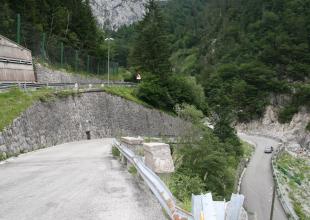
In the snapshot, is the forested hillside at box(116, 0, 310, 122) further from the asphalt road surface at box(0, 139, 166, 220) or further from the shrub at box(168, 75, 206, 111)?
the asphalt road surface at box(0, 139, 166, 220)

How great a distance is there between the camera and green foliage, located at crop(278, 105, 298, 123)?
12850 centimetres

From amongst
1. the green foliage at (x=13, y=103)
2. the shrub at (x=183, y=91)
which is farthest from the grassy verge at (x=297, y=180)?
the green foliage at (x=13, y=103)

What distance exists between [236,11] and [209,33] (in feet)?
48.7

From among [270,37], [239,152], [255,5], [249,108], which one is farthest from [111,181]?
[255,5]

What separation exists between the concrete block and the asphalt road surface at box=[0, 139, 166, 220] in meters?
0.65

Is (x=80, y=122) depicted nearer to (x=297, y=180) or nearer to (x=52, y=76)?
(x=52, y=76)

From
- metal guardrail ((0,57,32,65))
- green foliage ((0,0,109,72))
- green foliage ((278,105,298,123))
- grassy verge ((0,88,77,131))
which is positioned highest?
green foliage ((0,0,109,72))

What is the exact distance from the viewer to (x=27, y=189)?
38.3ft

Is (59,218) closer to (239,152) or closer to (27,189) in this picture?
(27,189)

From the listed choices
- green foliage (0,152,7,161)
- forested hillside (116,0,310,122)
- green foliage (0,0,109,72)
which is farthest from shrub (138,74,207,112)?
forested hillside (116,0,310,122)

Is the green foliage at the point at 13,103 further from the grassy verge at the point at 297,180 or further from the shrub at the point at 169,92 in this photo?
the shrub at the point at 169,92

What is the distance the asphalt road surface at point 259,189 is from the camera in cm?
4004

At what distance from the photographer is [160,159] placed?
453 inches

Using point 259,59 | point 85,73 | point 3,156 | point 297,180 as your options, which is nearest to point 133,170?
point 3,156
